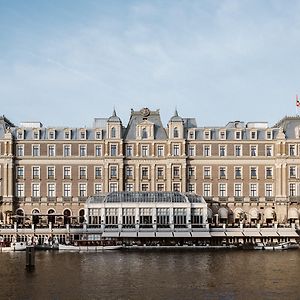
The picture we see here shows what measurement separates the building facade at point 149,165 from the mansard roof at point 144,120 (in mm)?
307

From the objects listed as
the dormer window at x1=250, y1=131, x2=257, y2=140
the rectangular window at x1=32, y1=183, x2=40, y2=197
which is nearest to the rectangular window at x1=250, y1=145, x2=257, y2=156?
the dormer window at x1=250, y1=131, x2=257, y2=140

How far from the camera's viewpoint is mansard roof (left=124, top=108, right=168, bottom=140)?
123 metres

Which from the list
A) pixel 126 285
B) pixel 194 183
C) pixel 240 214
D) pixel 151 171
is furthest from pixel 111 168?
pixel 126 285

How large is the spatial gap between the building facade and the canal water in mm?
30165

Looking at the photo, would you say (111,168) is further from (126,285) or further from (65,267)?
(126,285)

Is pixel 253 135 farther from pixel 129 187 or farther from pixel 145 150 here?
pixel 129 187

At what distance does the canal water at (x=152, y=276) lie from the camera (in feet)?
187

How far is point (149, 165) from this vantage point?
121625 mm

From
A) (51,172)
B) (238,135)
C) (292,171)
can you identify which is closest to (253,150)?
(238,135)

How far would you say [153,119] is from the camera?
409 ft

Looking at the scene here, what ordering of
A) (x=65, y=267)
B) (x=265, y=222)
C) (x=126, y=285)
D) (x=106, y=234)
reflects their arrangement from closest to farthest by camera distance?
(x=126, y=285), (x=65, y=267), (x=106, y=234), (x=265, y=222)

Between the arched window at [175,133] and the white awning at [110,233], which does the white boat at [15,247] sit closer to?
the white awning at [110,233]

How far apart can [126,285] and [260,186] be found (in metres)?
64.5

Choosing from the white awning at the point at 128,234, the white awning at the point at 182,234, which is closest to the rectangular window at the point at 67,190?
the white awning at the point at 128,234
